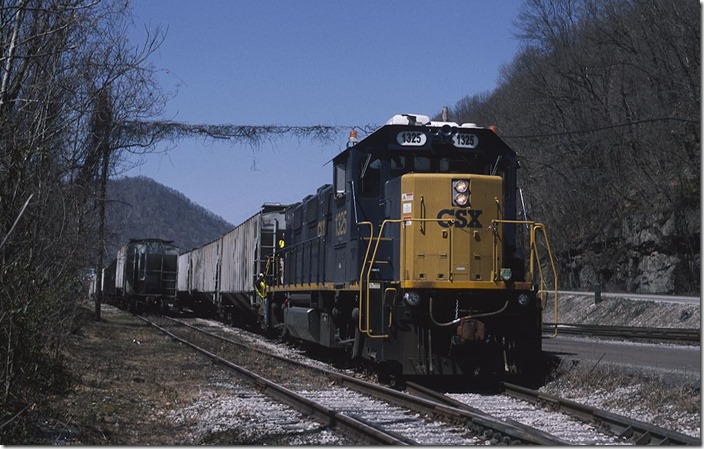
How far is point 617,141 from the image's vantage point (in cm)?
4134

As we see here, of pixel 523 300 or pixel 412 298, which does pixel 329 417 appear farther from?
pixel 523 300

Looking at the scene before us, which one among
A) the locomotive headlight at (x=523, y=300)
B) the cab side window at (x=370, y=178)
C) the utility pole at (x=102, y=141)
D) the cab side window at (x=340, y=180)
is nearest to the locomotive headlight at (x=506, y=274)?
the locomotive headlight at (x=523, y=300)

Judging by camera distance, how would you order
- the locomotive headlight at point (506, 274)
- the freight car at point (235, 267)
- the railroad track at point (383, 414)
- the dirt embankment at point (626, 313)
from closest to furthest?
1. the railroad track at point (383, 414)
2. the locomotive headlight at point (506, 274)
3. the freight car at point (235, 267)
4. the dirt embankment at point (626, 313)

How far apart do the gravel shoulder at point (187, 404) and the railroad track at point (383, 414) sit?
1.05 feet

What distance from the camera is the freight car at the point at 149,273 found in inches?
1526

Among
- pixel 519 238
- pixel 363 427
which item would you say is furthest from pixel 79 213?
pixel 363 427

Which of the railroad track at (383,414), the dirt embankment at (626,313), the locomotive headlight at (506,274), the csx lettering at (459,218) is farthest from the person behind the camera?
the dirt embankment at (626,313)

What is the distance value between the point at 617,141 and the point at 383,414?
34308 mm

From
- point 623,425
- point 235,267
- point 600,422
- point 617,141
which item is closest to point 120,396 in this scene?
point 600,422

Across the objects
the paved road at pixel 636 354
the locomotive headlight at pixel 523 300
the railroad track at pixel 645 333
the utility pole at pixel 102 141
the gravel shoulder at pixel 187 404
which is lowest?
the gravel shoulder at pixel 187 404

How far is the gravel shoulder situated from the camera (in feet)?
28.0

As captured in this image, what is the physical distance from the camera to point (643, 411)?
1005 cm

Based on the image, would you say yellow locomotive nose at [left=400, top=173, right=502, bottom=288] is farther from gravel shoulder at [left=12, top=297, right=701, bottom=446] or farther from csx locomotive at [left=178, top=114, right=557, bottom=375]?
gravel shoulder at [left=12, top=297, right=701, bottom=446]

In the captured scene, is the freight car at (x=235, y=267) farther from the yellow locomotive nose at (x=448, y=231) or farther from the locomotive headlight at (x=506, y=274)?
the locomotive headlight at (x=506, y=274)
